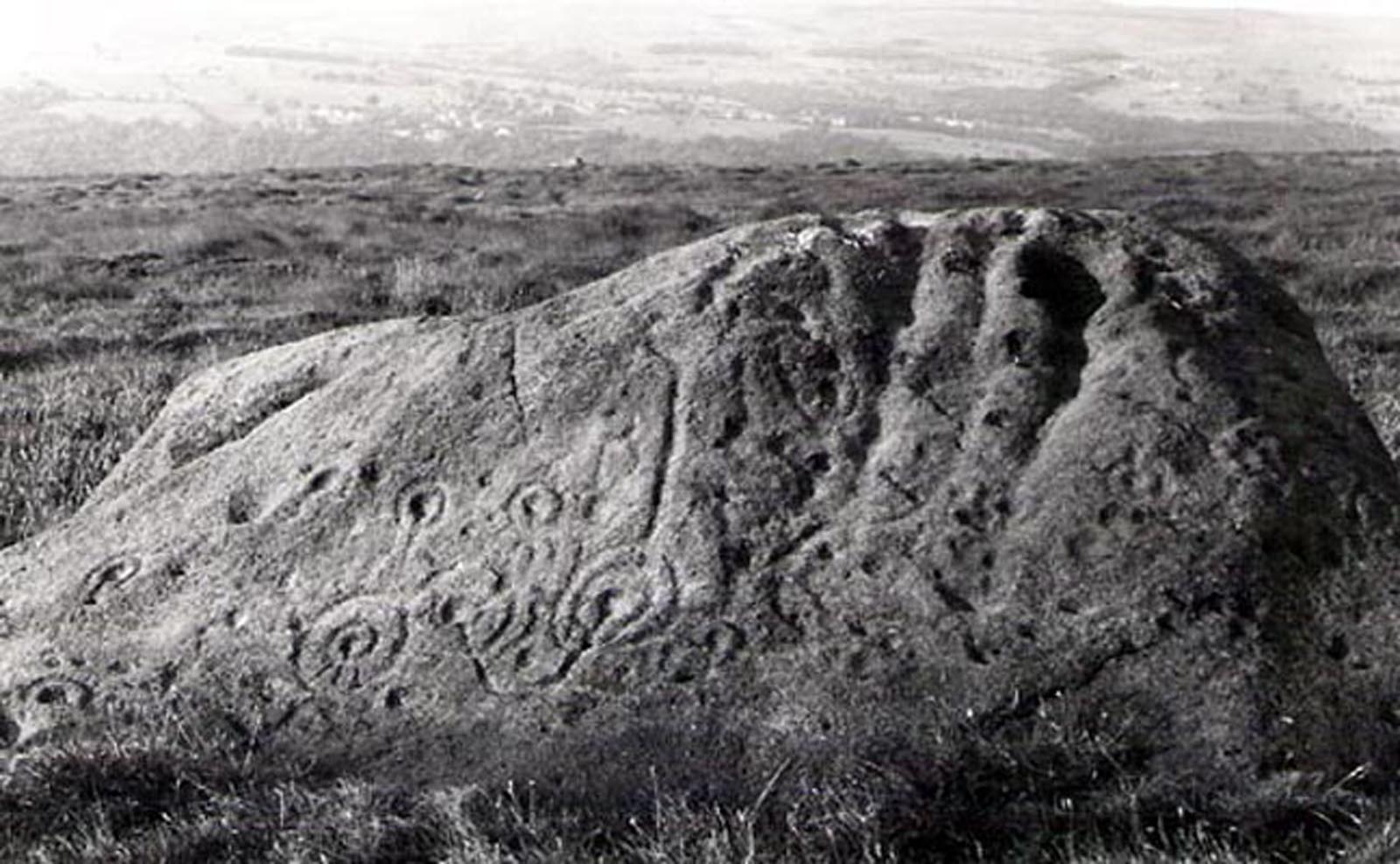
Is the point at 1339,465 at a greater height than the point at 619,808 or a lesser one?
greater

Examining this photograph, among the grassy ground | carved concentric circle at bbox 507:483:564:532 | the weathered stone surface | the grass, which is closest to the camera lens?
the grass

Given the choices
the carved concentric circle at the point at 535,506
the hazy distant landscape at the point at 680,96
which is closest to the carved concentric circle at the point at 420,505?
the carved concentric circle at the point at 535,506

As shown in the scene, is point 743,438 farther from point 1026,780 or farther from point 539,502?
point 1026,780

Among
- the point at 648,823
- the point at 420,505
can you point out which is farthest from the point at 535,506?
the point at 648,823

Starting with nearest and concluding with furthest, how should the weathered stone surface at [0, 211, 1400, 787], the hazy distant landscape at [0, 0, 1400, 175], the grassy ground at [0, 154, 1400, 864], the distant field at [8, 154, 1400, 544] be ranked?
the grassy ground at [0, 154, 1400, 864] < the weathered stone surface at [0, 211, 1400, 787] < the distant field at [8, 154, 1400, 544] < the hazy distant landscape at [0, 0, 1400, 175]

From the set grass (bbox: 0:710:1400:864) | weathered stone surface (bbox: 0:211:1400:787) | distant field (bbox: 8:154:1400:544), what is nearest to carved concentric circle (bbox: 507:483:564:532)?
weathered stone surface (bbox: 0:211:1400:787)

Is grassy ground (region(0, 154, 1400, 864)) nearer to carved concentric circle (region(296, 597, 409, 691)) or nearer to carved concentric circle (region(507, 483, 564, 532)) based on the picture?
carved concentric circle (region(296, 597, 409, 691))

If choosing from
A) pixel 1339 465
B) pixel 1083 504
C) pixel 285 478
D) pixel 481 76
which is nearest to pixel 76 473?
pixel 285 478
